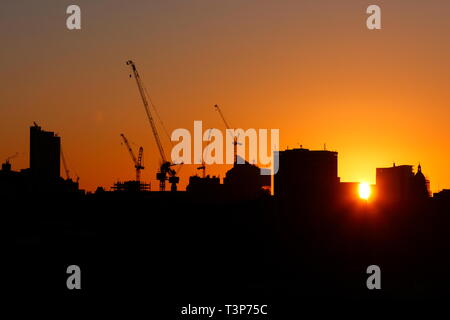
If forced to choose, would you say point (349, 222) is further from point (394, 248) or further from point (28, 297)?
point (28, 297)

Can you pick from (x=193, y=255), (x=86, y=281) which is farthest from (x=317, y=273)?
(x=86, y=281)

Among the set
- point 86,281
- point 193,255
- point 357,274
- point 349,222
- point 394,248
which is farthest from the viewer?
point 349,222

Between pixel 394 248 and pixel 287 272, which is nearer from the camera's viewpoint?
pixel 287 272

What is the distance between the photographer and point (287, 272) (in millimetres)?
164750
